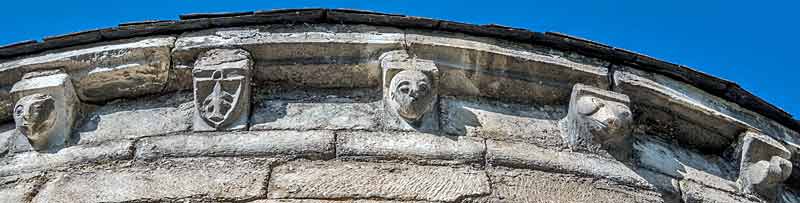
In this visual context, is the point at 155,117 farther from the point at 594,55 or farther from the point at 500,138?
the point at 594,55

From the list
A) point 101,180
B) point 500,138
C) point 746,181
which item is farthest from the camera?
point 746,181

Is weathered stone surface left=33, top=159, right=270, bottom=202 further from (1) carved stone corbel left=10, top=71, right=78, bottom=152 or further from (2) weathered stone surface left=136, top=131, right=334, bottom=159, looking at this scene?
(1) carved stone corbel left=10, top=71, right=78, bottom=152

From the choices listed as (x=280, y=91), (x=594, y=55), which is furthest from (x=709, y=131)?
(x=280, y=91)

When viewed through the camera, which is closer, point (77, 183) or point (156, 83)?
point (77, 183)

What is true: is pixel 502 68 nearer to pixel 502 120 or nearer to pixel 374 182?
pixel 502 120

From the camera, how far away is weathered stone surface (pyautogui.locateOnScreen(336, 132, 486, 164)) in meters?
4.84

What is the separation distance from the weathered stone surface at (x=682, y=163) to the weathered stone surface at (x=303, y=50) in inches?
52.5

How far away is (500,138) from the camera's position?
520 centimetres

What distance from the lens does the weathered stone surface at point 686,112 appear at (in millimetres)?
5539

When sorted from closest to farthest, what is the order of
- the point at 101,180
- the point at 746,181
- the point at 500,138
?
the point at 101,180, the point at 500,138, the point at 746,181

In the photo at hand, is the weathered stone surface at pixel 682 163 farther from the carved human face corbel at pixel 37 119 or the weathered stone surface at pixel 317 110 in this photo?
the carved human face corbel at pixel 37 119

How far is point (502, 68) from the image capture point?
5.43m

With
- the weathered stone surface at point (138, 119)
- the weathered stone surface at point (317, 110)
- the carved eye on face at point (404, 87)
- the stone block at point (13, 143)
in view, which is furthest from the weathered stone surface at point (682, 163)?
the stone block at point (13, 143)

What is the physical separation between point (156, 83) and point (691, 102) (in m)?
2.67
